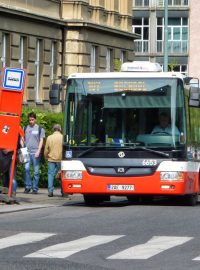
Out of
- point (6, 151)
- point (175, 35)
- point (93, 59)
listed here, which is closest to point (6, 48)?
point (93, 59)

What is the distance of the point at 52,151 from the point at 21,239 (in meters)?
13.4

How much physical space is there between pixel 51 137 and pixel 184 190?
5686 millimetres

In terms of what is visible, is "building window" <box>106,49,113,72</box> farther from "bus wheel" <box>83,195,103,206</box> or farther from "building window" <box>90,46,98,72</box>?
"bus wheel" <box>83,195,103,206</box>

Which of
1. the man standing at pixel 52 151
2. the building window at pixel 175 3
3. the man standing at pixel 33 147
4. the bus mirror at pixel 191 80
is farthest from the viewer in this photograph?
the building window at pixel 175 3

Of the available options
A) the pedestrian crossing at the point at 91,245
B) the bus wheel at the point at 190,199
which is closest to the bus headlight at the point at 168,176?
the bus wheel at the point at 190,199

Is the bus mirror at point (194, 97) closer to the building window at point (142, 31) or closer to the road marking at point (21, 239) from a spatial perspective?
the road marking at point (21, 239)

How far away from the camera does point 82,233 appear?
66.0 ft

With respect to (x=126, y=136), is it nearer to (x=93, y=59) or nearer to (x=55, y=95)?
(x=55, y=95)

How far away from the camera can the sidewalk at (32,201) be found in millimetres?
26566

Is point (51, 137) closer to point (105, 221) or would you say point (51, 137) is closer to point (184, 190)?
point (184, 190)

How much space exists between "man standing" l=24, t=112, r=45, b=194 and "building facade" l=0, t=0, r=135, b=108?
11.9m

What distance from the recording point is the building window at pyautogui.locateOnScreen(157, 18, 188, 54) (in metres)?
102

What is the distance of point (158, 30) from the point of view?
102625mm

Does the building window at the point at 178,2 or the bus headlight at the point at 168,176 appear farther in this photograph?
the building window at the point at 178,2
